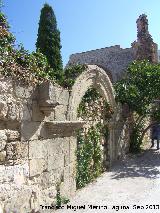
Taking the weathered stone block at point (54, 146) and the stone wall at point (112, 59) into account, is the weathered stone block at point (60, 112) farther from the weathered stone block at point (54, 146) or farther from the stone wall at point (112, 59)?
the stone wall at point (112, 59)

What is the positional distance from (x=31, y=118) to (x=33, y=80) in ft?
2.25

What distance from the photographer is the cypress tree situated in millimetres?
11630

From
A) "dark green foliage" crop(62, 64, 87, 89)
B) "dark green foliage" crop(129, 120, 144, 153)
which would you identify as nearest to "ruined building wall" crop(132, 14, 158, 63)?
"dark green foliage" crop(129, 120, 144, 153)

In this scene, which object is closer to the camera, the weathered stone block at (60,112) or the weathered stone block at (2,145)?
the weathered stone block at (2,145)

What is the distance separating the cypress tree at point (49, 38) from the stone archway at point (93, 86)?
244 cm

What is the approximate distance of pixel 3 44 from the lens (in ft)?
18.6

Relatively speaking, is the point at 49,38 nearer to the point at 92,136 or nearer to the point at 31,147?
the point at 92,136

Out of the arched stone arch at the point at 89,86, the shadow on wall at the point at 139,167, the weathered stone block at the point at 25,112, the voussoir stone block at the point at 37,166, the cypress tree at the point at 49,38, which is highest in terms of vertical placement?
the cypress tree at the point at 49,38

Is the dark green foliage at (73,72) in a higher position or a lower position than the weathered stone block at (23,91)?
higher

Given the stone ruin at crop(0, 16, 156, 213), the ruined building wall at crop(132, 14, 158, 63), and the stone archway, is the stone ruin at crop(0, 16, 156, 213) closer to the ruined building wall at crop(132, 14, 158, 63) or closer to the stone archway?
the stone archway

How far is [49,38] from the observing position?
39.4 feet

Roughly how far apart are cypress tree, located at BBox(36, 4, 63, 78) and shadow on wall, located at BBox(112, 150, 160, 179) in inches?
166

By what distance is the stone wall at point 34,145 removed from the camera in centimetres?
499

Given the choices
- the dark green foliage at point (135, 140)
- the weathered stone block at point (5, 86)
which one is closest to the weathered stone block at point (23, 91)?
the weathered stone block at point (5, 86)
